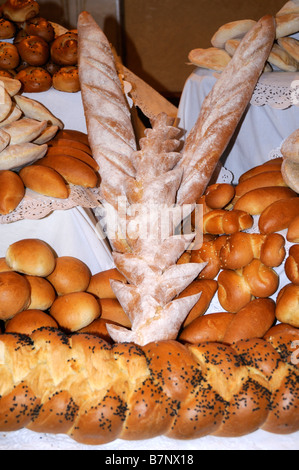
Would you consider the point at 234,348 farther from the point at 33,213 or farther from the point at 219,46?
the point at 219,46

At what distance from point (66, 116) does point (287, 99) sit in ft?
3.73

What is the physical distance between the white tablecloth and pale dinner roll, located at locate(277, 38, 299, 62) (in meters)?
0.09

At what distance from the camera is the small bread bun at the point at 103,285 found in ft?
5.03

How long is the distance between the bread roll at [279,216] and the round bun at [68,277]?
650mm

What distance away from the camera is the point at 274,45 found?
82.0 inches

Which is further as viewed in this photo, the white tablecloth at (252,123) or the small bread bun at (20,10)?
the small bread bun at (20,10)

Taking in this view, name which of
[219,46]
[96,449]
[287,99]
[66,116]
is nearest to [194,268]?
[96,449]

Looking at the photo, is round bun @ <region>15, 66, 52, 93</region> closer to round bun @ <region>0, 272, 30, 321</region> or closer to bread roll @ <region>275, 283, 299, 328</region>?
round bun @ <region>0, 272, 30, 321</region>

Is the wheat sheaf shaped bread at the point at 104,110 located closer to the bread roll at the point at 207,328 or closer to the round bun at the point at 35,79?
the round bun at the point at 35,79

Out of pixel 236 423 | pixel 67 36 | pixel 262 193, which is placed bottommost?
pixel 236 423

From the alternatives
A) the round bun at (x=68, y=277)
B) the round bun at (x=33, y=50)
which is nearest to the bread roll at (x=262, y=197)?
the round bun at (x=68, y=277)

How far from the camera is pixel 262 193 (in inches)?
59.7

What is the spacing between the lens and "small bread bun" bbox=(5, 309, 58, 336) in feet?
4.16

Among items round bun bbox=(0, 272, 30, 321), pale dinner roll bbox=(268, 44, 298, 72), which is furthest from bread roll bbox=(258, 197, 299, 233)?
pale dinner roll bbox=(268, 44, 298, 72)
